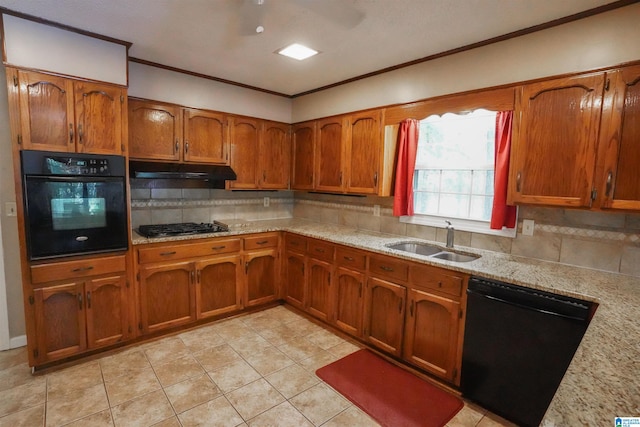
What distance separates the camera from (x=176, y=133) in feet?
10.2

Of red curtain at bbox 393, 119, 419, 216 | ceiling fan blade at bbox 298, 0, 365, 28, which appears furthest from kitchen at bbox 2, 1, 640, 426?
ceiling fan blade at bbox 298, 0, 365, 28

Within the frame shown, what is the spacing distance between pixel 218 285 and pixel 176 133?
1.57 metres

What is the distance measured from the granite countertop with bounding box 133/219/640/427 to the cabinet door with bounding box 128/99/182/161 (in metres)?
0.82

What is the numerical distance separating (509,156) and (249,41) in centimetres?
210

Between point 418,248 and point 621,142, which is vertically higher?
point 621,142

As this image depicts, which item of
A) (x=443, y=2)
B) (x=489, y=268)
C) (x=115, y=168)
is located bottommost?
(x=489, y=268)

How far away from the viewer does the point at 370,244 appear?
2773 mm

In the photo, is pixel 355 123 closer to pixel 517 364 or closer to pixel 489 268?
pixel 489 268

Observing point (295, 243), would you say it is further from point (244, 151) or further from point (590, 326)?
point (590, 326)

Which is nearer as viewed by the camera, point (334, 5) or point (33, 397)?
point (334, 5)

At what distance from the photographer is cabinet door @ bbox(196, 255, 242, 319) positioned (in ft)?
9.97

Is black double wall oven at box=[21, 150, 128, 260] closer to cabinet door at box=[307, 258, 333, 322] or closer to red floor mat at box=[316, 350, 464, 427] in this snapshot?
cabinet door at box=[307, 258, 333, 322]

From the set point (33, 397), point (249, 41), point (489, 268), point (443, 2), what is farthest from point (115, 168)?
point (489, 268)

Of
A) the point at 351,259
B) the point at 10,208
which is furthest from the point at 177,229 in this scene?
the point at 351,259
